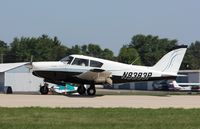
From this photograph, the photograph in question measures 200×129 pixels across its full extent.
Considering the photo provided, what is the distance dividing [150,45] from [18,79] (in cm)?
10647

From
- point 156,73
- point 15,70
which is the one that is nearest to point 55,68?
point 156,73

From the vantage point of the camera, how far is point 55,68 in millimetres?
28672

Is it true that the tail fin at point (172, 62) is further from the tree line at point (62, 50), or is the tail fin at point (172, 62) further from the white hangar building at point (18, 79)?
the tree line at point (62, 50)

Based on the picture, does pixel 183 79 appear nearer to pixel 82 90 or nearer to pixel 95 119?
pixel 82 90

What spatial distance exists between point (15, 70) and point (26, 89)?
8.38 feet

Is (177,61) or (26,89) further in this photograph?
(26,89)

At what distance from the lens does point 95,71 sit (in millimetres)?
27828

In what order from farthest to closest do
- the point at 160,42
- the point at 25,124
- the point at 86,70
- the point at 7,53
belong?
the point at 160,42
the point at 7,53
the point at 86,70
the point at 25,124

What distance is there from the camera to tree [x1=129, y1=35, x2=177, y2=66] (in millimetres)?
152000

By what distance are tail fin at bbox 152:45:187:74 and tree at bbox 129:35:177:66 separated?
11974cm

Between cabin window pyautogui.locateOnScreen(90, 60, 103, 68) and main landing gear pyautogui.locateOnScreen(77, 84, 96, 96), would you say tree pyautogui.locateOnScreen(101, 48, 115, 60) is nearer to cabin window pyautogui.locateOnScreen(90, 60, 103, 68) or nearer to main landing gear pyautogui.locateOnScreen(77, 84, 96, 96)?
main landing gear pyautogui.locateOnScreen(77, 84, 96, 96)

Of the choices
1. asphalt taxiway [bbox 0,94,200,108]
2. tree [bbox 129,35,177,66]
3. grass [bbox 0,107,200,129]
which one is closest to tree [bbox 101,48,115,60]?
tree [bbox 129,35,177,66]

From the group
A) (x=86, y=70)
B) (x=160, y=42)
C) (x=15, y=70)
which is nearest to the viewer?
(x=86, y=70)

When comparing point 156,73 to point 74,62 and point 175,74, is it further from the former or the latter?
point 74,62
